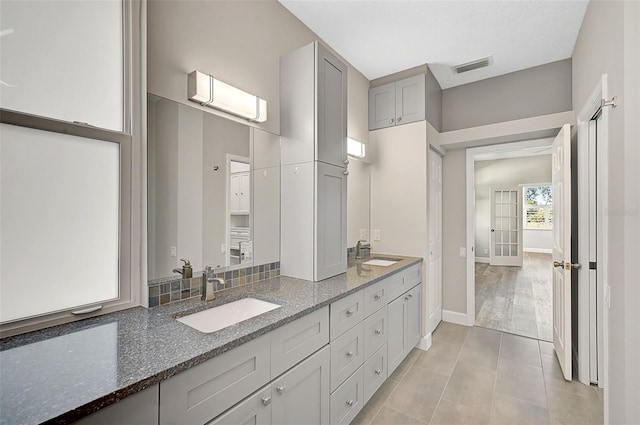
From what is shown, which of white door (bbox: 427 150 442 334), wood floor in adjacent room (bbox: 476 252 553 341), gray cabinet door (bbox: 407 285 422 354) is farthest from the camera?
wood floor in adjacent room (bbox: 476 252 553 341)

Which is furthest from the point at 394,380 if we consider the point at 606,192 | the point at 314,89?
the point at 314,89

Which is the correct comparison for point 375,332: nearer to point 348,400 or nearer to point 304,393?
point 348,400

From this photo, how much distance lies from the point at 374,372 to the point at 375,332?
0.28 m

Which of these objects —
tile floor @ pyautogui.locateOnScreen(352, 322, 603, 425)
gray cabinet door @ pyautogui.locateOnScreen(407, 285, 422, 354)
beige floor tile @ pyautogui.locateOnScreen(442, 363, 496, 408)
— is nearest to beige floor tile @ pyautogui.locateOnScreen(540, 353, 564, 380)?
tile floor @ pyautogui.locateOnScreen(352, 322, 603, 425)

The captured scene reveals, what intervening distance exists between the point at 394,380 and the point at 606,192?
193 cm

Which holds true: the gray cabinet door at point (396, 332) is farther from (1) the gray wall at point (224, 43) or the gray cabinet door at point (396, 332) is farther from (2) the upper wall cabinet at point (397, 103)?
(2) the upper wall cabinet at point (397, 103)

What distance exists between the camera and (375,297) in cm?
212

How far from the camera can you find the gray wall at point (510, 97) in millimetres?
3020

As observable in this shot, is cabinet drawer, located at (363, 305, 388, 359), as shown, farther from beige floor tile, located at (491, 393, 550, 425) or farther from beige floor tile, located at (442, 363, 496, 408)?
beige floor tile, located at (491, 393, 550, 425)

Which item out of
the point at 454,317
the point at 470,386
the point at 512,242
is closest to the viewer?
the point at 470,386

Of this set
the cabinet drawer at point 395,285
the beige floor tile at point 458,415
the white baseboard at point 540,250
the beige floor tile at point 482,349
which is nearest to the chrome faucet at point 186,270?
the cabinet drawer at point 395,285

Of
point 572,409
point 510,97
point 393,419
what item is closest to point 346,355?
point 393,419

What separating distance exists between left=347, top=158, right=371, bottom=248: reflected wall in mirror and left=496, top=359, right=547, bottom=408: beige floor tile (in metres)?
1.69

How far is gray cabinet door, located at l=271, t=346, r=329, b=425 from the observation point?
129 cm
